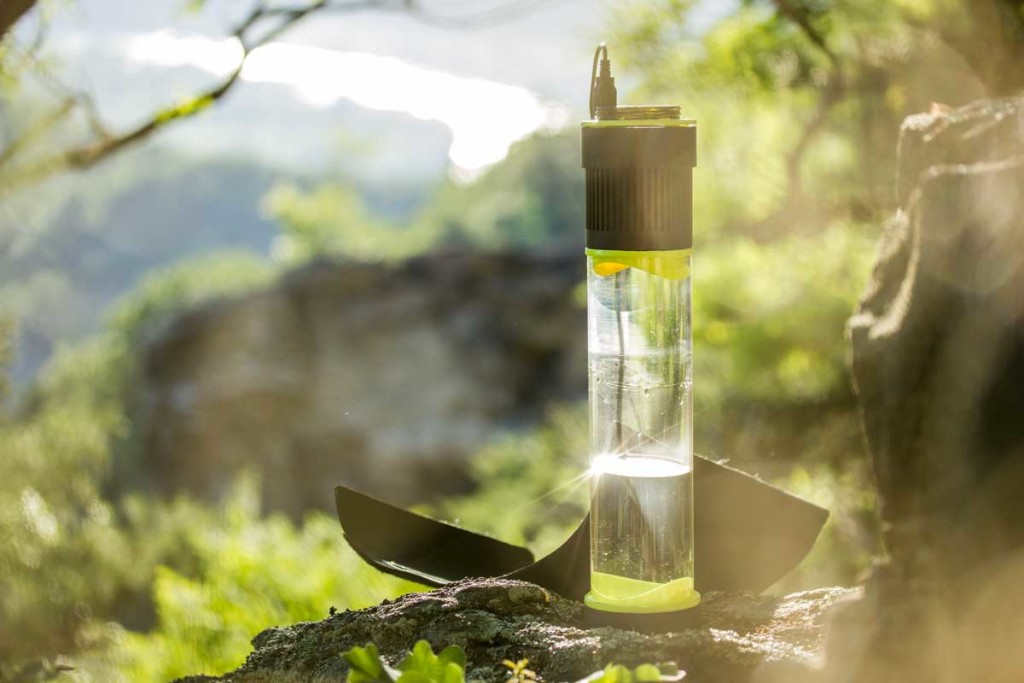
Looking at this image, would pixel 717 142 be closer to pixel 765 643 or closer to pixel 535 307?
pixel 765 643

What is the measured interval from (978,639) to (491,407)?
4.56m

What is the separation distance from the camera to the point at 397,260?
5.11 metres

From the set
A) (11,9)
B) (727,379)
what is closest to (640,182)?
(11,9)

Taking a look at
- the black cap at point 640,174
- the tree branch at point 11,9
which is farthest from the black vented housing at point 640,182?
the tree branch at point 11,9

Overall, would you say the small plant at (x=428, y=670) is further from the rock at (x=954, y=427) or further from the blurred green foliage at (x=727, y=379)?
the blurred green foliage at (x=727, y=379)

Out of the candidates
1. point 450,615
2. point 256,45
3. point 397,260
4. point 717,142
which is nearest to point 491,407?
point 397,260

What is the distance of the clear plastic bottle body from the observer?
60 centimetres

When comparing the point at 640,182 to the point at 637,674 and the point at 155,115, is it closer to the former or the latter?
the point at 637,674

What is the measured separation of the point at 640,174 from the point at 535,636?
0.26 meters

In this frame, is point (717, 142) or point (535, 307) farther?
point (535, 307)

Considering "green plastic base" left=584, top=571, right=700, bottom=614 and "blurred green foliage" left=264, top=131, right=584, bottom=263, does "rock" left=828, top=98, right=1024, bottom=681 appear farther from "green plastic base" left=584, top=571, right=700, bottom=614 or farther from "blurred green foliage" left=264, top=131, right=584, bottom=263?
"blurred green foliage" left=264, top=131, right=584, bottom=263

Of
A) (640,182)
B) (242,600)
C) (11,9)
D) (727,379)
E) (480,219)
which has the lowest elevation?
(242,600)

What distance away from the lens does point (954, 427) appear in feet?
1.64

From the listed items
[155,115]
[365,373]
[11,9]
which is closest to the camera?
[11,9]
